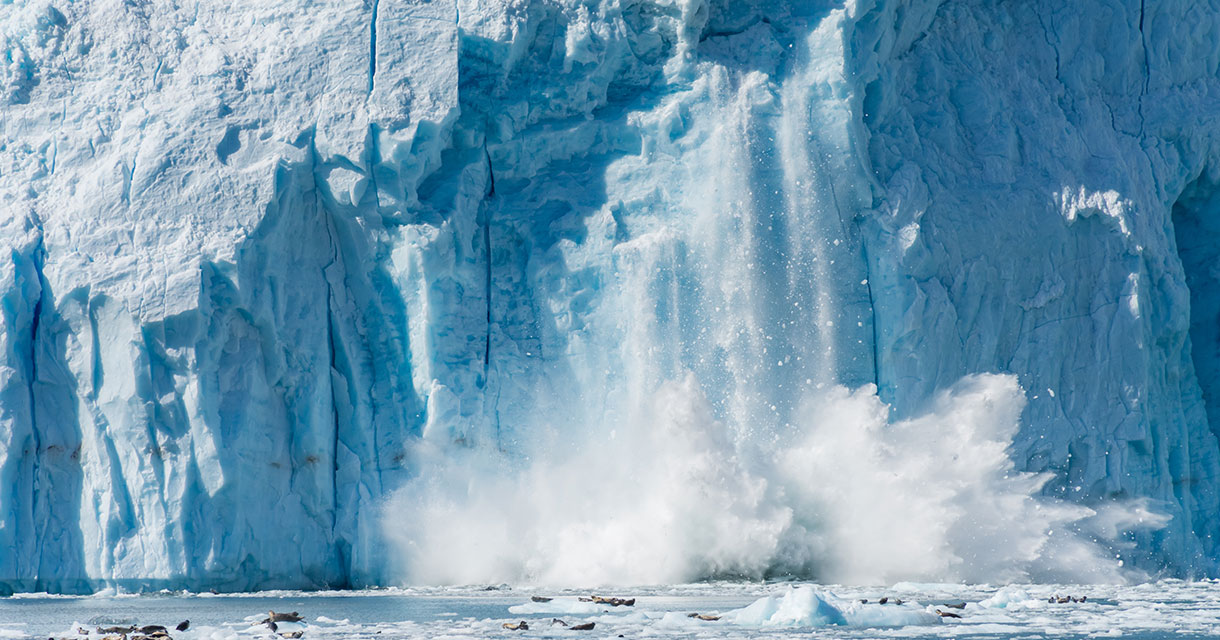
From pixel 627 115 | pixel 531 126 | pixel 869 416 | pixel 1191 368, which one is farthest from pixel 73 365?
pixel 1191 368

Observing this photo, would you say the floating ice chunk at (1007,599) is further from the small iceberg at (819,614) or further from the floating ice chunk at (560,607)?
the floating ice chunk at (560,607)

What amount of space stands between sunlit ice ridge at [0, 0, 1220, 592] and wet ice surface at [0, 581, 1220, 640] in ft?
4.22

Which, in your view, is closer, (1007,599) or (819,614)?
(819,614)

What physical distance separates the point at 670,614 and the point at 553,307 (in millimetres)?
6746

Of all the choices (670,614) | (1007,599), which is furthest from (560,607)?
(1007,599)

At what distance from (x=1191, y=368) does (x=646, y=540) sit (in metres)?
7.80

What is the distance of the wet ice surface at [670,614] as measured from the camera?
10.1m

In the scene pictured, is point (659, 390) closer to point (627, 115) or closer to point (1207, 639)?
point (627, 115)

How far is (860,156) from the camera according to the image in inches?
667

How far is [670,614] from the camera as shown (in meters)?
10.9

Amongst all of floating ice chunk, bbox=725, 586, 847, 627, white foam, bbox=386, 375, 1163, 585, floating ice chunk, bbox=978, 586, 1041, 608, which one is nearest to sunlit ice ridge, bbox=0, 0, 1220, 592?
white foam, bbox=386, 375, 1163, 585

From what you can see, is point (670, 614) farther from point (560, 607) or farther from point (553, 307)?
point (553, 307)

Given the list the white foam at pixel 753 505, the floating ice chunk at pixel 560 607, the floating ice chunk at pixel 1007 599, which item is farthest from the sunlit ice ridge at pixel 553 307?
the floating ice chunk at pixel 560 607

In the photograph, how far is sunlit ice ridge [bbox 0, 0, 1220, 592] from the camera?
1538 centimetres
